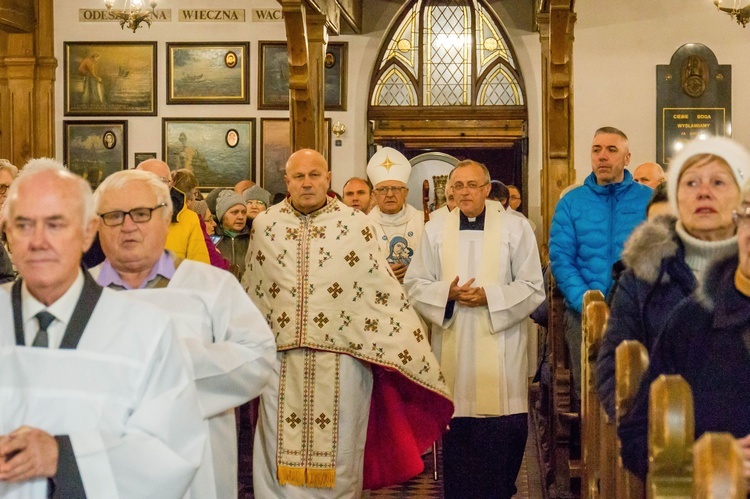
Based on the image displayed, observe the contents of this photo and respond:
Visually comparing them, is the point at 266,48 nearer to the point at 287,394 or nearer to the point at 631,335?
the point at 287,394

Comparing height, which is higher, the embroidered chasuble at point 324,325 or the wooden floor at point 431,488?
the embroidered chasuble at point 324,325

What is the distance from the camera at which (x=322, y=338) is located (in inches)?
209

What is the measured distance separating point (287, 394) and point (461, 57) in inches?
357

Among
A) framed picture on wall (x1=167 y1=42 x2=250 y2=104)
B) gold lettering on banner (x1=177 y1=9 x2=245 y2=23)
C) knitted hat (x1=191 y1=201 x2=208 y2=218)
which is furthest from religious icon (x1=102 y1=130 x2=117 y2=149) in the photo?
knitted hat (x1=191 y1=201 x2=208 y2=218)

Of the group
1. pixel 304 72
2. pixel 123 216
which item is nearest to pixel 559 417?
pixel 123 216

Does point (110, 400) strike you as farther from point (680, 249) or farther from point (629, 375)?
point (680, 249)

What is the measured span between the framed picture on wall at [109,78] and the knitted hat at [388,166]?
21.0ft

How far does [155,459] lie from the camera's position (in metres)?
2.55

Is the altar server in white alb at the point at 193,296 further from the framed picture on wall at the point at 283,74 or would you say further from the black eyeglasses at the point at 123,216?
the framed picture on wall at the point at 283,74

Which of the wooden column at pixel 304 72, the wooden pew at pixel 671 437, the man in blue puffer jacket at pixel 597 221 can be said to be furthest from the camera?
the wooden column at pixel 304 72

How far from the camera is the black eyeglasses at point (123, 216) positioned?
3.60 m

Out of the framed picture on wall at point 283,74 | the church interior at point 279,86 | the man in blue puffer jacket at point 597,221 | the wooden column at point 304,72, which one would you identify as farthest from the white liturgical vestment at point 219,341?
the framed picture on wall at point 283,74

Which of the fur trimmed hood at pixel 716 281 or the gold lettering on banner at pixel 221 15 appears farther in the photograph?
the gold lettering on banner at pixel 221 15

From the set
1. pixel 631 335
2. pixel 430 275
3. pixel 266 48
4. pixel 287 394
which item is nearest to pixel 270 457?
pixel 287 394
